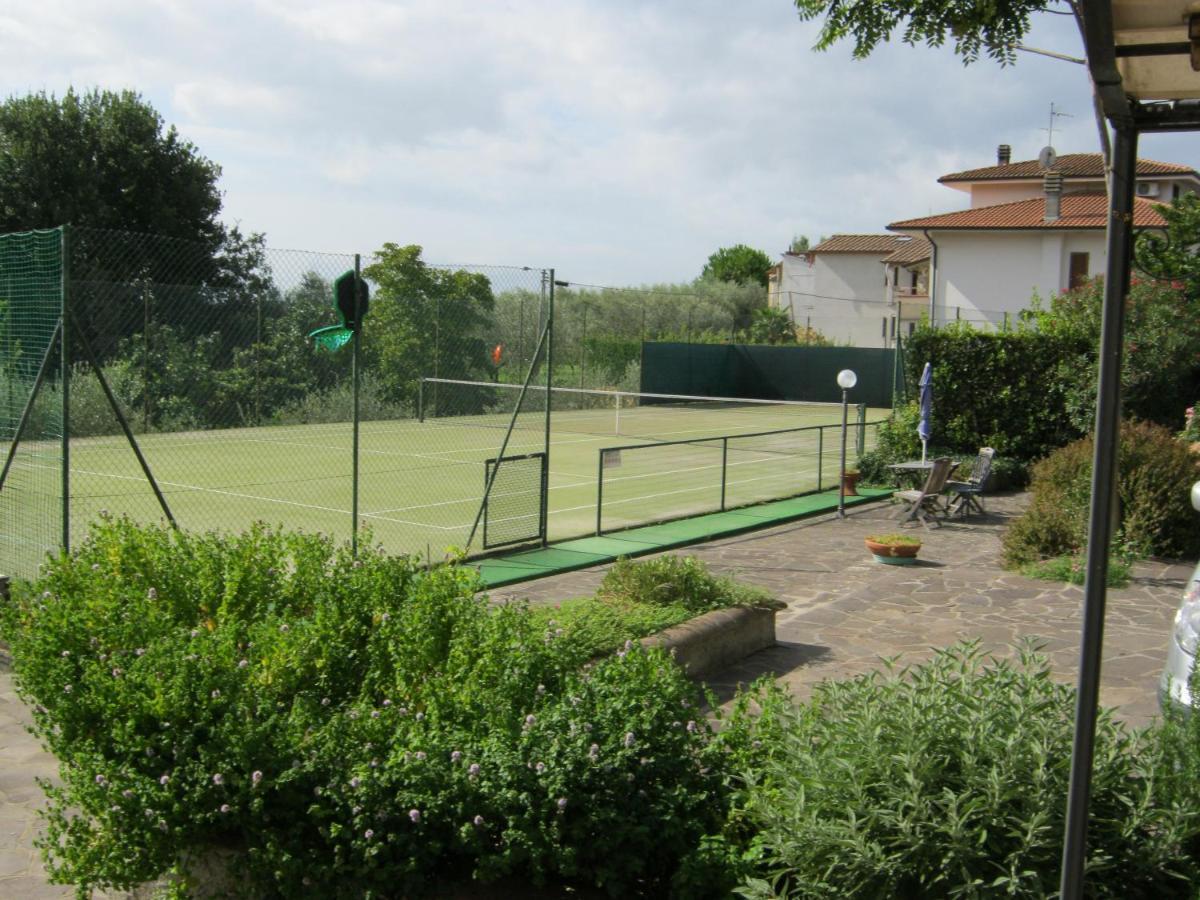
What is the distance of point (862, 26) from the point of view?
736 centimetres

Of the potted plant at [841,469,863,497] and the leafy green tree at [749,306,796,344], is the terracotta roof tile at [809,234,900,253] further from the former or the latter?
the potted plant at [841,469,863,497]

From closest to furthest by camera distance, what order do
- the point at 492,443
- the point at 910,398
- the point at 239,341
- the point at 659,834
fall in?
1. the point at 659,834
2. the point at 239,341
3. the point at 910,398
4. the point at 492,443

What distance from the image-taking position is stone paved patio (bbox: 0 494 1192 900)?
6.07 metres

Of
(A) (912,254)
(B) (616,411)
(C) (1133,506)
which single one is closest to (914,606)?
(C) (1133,506)

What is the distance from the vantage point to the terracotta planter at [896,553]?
12.5 meters

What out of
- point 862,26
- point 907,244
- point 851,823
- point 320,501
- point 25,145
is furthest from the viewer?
point 907,244

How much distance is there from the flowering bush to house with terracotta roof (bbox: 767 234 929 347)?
52.4m

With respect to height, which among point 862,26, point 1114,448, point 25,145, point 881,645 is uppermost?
point 25,145

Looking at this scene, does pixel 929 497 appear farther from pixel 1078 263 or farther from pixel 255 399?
pixel 1078 263

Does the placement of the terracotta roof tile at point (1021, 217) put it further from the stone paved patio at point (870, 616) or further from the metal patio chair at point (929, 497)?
the stone paved patio at point (870, 616)

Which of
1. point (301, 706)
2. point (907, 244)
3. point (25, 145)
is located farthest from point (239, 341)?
point (907, 244)

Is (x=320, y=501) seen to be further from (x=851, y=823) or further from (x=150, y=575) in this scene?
(x=851, y=823)

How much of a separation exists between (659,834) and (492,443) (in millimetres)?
19915

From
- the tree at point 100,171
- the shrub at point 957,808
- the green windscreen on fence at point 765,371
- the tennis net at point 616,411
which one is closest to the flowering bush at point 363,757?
the shrub at point 957,808
